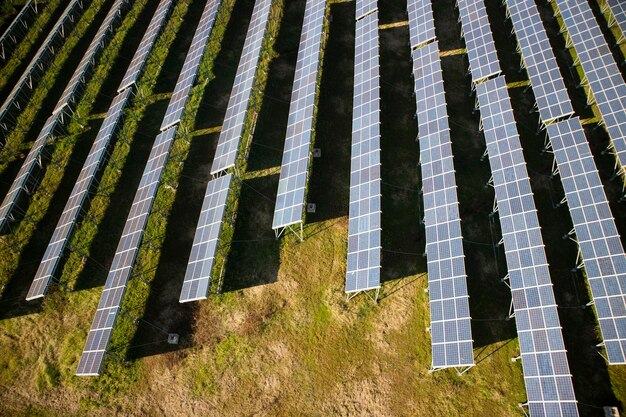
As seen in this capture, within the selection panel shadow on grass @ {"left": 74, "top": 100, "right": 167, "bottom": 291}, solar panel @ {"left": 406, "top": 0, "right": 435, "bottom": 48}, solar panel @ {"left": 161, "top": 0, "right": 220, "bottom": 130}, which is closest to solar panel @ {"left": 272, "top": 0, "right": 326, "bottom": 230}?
solar panel @ {"left": 406, "top": 0, "right": 435, "bottom": 48}

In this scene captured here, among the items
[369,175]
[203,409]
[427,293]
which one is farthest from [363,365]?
[369,175]

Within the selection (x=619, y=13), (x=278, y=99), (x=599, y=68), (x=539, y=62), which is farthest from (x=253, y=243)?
(x=619, y=13)

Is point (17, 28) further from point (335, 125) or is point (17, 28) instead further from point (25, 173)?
point (335, 125)

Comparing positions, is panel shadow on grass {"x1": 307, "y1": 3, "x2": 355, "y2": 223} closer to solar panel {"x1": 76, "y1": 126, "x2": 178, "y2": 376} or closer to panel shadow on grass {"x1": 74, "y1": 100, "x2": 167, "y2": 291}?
solar panel {"x1": 76, "y1": 126, "x2": 178, "y2": 376}

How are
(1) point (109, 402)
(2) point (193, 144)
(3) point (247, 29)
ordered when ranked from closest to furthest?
(1) point (109, 402), (2) point (193, 144), (3) point (247, 29)

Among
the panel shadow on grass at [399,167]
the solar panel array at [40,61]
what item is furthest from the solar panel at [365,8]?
the solar panel array at [40,61]

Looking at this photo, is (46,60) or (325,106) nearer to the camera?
(325,106)

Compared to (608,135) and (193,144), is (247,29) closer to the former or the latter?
(193,144)
